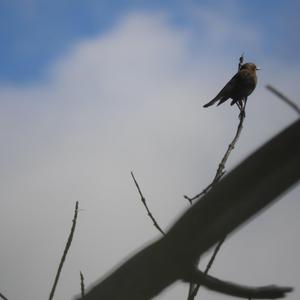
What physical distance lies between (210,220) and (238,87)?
23.2ft

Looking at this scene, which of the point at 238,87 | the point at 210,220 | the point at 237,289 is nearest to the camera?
the point at 210,220

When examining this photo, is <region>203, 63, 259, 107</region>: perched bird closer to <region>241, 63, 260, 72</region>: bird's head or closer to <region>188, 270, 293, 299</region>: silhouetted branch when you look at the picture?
<region>241, 63, 260, 72</region>: bird's head

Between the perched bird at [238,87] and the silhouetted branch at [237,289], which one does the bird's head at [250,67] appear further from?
the silhouetted branch at [237,289]

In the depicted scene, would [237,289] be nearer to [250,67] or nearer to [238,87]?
[238,87]

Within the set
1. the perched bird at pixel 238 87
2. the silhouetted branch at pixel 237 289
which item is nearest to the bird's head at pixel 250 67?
the perched bird at pixel 238 87

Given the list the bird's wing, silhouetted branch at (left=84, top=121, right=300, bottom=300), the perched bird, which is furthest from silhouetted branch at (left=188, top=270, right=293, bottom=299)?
the bird's wing

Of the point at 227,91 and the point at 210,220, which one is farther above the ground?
the point at 227,91

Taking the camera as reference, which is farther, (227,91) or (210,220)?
(227,91)

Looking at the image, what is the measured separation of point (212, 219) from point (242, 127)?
2578mm

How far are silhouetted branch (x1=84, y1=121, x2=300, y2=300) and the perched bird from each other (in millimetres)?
6822

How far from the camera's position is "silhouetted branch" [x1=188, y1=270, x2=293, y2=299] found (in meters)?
1.04

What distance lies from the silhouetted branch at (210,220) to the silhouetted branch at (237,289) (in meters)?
0.06

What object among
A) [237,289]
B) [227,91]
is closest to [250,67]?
[227,91]

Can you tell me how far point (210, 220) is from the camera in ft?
3.09
